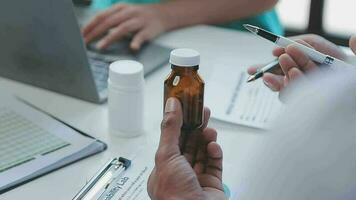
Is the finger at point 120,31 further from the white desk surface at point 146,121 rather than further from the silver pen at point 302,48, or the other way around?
the silver pen at point 302,48

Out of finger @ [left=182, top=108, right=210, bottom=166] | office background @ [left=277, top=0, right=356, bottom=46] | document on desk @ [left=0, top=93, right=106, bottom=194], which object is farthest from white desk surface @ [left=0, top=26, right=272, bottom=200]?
office background @ [left=277, top=0, right=356, bottom=46]

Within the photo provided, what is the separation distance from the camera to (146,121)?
112 centimetres

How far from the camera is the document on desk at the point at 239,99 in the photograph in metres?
1.13

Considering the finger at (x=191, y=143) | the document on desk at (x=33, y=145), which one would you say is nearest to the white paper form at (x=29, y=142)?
the document on desk at (x=33, y=145)

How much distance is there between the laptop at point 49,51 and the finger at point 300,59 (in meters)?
0.37

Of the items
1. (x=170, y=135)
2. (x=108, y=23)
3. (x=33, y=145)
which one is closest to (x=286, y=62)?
(x=170, y=135)

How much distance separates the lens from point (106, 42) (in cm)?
139

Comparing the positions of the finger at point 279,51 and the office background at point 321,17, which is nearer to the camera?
the finger at point 279,51

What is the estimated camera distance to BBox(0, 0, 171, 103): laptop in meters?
1.11

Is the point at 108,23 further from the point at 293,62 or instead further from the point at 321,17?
the point at 321,17

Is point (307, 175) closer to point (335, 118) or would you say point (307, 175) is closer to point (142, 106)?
point (335, 118)

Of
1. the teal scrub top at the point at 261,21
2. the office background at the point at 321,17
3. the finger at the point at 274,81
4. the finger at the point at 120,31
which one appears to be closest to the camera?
the finger at the point at 274,81

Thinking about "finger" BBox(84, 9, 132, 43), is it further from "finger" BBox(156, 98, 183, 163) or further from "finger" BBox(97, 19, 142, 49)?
"finger" BBox(156, 98, 183, 163)

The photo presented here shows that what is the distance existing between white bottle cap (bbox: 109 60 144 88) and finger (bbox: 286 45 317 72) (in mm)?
253
